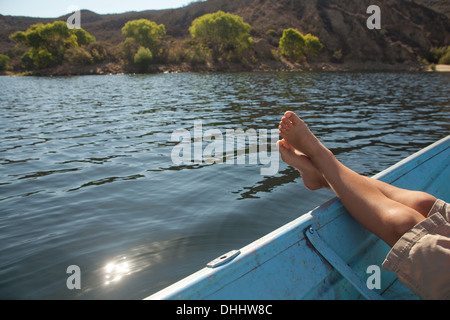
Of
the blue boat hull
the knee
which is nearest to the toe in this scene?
the blue boat hull

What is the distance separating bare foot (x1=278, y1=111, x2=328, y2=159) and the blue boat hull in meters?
0.52

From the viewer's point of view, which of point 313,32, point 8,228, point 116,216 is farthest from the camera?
point 313,32

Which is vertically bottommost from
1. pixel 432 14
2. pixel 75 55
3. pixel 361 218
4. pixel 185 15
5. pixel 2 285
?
pixel 2 285

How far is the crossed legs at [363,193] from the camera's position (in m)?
1.74

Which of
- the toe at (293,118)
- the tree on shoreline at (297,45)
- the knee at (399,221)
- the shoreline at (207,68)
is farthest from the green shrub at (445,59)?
the knee at (399,221)

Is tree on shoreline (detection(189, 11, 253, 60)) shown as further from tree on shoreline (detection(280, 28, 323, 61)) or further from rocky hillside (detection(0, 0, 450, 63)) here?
tree on shoreline (detection(280, 28, 323, 61))

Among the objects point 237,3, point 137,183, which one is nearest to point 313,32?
point 237,3

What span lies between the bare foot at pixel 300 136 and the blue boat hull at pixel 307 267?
0.52 m

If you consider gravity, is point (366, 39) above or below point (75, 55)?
above

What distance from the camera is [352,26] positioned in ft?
236

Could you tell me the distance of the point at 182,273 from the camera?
110 inches
